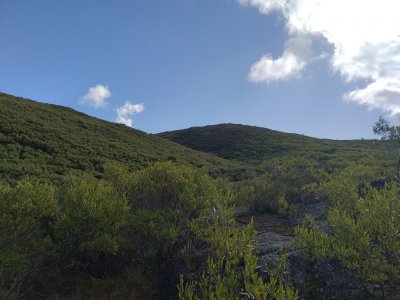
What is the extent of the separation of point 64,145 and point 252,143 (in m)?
51.7

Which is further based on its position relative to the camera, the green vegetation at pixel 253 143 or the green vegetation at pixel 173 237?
the green vegetation at pixel 253 143

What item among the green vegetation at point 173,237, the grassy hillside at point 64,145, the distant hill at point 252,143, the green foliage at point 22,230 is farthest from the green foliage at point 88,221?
the distant hill at point 252,143

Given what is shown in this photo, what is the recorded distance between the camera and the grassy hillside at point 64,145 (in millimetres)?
36625

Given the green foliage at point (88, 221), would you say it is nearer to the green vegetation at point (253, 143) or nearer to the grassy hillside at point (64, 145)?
the grassy hillside at point (64, 145)

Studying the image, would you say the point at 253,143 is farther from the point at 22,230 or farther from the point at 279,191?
the point at 22,230

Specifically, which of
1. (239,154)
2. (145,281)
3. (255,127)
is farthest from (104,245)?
(255,127)

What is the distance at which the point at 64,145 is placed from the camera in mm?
45188

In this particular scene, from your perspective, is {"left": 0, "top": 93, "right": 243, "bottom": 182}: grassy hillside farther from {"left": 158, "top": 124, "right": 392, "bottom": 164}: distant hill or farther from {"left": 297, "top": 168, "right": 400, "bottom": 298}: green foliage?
{"left": 297, "top": 168, "right": 400, "bottom": 298}: green foliage

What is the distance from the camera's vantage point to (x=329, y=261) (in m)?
10.9

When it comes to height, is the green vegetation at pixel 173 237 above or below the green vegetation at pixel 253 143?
below

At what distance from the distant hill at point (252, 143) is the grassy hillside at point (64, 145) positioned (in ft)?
46.0

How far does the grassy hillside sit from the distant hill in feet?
46.0

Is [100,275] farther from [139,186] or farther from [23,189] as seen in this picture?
[23,189]

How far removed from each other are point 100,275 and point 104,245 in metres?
3.25
